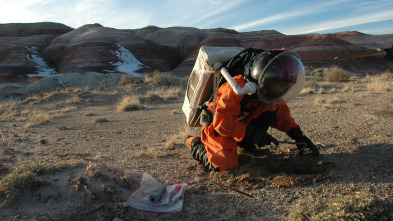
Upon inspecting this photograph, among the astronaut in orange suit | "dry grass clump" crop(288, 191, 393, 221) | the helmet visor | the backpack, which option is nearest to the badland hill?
the backpack

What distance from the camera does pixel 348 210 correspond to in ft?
6.63

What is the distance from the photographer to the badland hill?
125 feet

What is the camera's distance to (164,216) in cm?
251

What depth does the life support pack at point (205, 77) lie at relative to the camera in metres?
3.49

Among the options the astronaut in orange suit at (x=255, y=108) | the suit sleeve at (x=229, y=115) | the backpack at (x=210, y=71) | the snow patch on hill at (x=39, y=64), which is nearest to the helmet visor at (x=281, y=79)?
the astronaut in orange suit at (x=255, y=108)

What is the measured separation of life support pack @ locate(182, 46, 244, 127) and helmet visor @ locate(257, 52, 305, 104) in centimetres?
61

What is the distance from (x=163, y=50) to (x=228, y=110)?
48511 millimetres

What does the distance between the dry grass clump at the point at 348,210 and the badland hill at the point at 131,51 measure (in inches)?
1224

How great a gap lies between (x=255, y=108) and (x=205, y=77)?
73 centimetres

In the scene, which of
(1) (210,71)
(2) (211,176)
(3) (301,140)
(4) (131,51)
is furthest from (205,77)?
(4) (131,51)

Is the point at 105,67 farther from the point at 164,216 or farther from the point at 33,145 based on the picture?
the point at 164,216

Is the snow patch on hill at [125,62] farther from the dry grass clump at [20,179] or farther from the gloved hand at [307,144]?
the gloved hand at [307,144]

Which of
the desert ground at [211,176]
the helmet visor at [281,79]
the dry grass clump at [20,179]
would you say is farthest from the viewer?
the helmet visor at [281,79]

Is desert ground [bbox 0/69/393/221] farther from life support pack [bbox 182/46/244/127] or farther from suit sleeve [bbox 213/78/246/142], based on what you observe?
life support pack [bbox 182/46/244/127]
